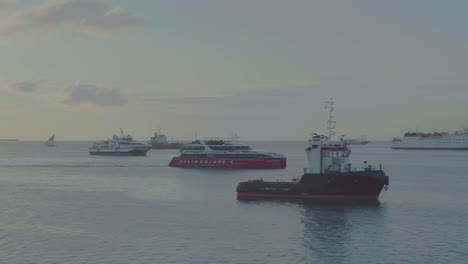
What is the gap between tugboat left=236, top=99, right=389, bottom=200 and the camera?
6066 cm

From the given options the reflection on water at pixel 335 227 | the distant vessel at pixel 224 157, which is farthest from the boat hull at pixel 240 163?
the reflection on water at pixel 335 227

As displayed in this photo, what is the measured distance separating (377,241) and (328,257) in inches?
247

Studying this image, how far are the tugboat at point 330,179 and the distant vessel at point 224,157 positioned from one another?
61.4 m

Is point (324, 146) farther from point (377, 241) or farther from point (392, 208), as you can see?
point (377, 241)

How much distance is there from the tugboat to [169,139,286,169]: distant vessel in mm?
61354

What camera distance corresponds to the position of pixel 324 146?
62375mm

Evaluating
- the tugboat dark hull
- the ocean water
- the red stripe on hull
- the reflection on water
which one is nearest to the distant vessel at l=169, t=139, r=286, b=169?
the ocean water

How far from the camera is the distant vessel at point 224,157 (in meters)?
126

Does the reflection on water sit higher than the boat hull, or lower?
lower

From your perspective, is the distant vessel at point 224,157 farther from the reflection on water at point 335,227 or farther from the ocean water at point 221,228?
the reflection on water at point 335,227

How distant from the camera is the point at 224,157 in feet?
417

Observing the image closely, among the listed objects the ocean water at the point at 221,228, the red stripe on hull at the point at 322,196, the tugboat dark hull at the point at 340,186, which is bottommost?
the ocean water at the point at 221,228

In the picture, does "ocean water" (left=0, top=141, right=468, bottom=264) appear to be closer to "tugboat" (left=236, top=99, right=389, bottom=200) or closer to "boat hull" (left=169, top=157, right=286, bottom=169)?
"tugboat" (left=236, top=99, right=389, bottom=200)

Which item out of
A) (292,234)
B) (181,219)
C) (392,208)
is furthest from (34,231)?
(392,208)
